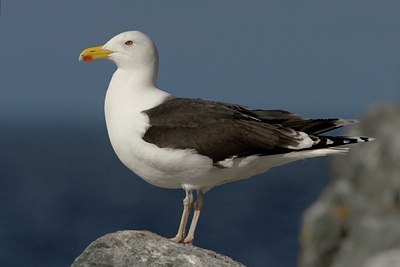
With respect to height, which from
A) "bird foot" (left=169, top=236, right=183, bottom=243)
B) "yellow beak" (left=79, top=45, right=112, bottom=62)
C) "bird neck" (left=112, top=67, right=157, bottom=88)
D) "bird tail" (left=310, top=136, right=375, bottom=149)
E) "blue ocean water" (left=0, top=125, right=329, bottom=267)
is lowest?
"blue ocean water" (left=0, top=125, right=329, bottom=267)

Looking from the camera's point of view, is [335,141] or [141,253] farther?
[335,141]

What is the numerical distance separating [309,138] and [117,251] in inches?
112

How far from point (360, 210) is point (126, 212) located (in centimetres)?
6634

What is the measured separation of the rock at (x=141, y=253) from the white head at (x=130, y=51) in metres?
2.24

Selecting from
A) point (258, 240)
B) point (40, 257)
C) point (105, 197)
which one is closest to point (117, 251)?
point (40, 257)

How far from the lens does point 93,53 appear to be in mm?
16312

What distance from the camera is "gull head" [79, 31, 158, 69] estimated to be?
16156 mm

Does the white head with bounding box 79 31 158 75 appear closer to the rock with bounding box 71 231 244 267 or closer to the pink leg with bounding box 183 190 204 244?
the pink leg with bounding box 183 190 204 244

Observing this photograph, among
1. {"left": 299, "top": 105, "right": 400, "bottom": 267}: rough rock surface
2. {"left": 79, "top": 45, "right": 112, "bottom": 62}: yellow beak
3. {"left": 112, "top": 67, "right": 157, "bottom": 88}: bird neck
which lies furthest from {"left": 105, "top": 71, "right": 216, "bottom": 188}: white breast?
{"left": 299, "top": 105, "right": 400, "bottom": 267}: rough rock surface

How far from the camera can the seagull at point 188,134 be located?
1545 cm

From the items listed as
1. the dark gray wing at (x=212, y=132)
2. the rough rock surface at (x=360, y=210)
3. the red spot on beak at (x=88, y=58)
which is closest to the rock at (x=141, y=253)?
the dark gray wing at (x=212, y=132)

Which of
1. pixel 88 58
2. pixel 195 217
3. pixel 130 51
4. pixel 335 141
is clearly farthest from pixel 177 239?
pixel 88 58

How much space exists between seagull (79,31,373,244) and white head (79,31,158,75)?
13mm

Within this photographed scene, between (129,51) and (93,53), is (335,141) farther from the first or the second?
(93,53)
